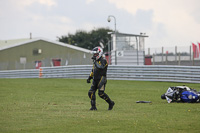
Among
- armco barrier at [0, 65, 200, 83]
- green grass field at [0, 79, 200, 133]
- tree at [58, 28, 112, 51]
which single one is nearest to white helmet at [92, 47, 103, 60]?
green grass field at [0, 79, 200, 133]

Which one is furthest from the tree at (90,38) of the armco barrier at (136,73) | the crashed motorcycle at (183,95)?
the crashed motorcycle at (183,95)

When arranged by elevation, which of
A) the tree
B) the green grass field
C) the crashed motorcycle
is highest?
the tree

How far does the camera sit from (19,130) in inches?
318

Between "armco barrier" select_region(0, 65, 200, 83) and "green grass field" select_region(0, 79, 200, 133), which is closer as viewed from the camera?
"green grass field" select_region(0, 79, 200, 133)

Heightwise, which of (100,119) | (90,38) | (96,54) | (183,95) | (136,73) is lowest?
(100,119)

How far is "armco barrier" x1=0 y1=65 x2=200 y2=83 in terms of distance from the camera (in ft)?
79.0

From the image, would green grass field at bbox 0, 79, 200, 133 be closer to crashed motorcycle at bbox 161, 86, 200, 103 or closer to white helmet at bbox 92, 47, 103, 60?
crashed motorcycle at bbox 161, 86, 200, 103

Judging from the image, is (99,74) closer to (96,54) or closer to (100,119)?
A: (96,54)

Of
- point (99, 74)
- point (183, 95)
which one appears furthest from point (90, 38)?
point (99, 74)

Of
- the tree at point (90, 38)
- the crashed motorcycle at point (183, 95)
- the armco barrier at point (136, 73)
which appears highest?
the tree at point (90, 38)

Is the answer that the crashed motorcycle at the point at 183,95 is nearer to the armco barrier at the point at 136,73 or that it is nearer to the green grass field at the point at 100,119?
the green grass field at the point at 100,119

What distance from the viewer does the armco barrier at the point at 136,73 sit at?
24.1 metres

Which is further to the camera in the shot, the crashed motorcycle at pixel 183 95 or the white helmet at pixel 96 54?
the crashed motorcycle at pixel 183 95

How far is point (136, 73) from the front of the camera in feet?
89.3
